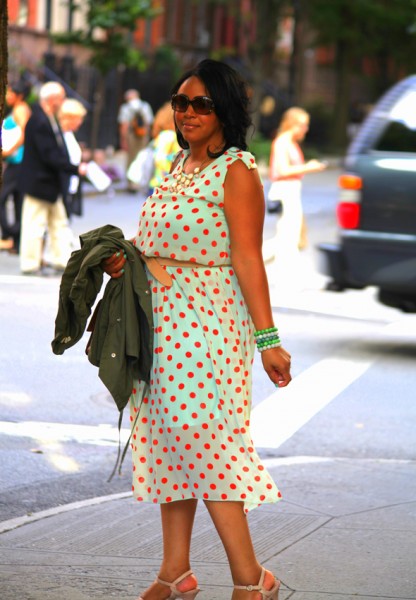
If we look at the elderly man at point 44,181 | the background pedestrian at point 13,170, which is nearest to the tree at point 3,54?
the elderly man at point 44,181

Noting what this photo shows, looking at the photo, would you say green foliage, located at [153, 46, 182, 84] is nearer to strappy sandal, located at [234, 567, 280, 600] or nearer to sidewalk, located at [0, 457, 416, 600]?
sidewalk, located at [0, 457, 416, 600]

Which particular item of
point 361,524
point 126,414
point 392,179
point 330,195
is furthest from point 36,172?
point 330,195

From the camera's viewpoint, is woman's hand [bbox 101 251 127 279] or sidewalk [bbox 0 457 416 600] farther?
sidewalk [bbox 0 457 416 600]

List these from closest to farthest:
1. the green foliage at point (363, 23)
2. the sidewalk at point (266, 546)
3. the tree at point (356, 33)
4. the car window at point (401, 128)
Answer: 1. the sidewalk at point (266, 546)
2. the car window at point (401, 128)
3. the green foliage at point (363, 23)
4. the tree at point (356, 33)

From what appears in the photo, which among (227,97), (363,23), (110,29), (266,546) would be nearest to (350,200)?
(266,546)

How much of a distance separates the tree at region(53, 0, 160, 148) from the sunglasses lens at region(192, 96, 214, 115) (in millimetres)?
24932

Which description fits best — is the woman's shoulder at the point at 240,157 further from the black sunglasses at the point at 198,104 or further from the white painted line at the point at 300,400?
the white painted line at the point at 300,400

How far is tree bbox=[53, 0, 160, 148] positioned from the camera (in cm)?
2880

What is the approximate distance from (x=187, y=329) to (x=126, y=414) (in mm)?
4010

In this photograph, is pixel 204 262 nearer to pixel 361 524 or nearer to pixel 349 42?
pixel 361 524

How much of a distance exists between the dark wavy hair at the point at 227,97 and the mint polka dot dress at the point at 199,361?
7 centimetres

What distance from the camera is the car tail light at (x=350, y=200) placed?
10000mm

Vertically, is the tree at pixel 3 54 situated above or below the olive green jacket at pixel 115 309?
above

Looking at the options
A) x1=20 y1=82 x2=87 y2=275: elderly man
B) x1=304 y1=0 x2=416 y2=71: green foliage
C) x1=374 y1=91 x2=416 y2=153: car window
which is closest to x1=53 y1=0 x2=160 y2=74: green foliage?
x1=20 y1=82 x2=87 y2=275: elderly man
